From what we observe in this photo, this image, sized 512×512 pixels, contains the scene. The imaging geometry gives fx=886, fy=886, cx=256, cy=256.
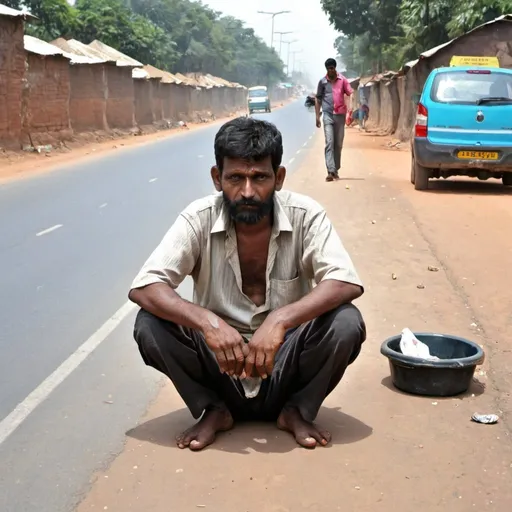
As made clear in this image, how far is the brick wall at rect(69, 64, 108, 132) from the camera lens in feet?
99.0

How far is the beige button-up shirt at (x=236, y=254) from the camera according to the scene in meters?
3.86

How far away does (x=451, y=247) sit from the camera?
29.4 feet

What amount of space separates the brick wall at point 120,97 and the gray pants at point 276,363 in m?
31.0

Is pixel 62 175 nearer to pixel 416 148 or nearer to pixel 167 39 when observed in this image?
pixel 416 148

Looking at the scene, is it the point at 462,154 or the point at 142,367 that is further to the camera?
the point at 462,154

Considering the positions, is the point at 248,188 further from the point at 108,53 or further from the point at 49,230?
the point at 108,53

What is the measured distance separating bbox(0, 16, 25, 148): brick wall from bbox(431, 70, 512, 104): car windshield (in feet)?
43.4

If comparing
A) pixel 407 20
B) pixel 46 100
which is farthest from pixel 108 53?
pixel 46 100

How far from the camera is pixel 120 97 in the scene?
36094mm

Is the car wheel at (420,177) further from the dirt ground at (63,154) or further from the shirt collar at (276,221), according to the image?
the shirt collar at (276,221)

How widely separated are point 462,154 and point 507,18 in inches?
409

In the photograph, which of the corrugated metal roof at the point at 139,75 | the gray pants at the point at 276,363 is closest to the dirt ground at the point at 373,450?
the gray pants at the point at 276,363

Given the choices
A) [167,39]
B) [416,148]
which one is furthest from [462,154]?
[167,39]

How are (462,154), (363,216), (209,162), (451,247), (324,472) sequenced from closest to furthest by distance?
1. (324,472)
2. (451,247)
3. (363,216)
4. (462,154)
5. (209,162)
